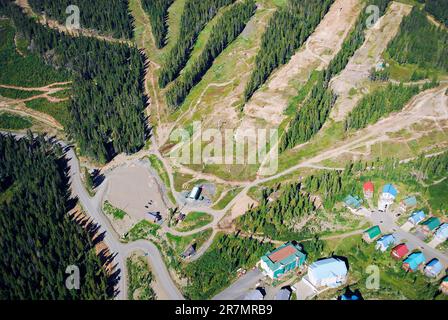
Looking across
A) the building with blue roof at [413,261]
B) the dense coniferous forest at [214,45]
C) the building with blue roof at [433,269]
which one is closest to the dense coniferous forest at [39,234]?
the dense coniferous forest at [214,45]

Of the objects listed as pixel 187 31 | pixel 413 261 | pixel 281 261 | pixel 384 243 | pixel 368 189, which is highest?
pixel 187 31

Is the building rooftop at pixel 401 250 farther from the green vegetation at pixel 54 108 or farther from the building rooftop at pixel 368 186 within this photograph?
the green vegetation at pixel 54 108

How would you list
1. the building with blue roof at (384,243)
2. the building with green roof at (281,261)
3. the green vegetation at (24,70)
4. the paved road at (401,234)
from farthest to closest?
the green vegetation at (24,70) < the building with blue roof at (384,243) < the paved road at (401,234) < the building with green roof at (281,261)

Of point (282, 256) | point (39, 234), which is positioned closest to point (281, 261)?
point (282, 256)

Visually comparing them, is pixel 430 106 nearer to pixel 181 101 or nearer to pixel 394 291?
pixel 394 291

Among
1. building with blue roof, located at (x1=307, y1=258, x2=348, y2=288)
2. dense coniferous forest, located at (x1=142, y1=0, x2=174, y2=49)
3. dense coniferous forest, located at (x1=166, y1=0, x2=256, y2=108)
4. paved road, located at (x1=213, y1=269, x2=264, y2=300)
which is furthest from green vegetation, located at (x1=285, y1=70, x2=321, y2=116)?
dense coniferous forest, located at (x1=142, y1=0, x2=174, y2=49)
